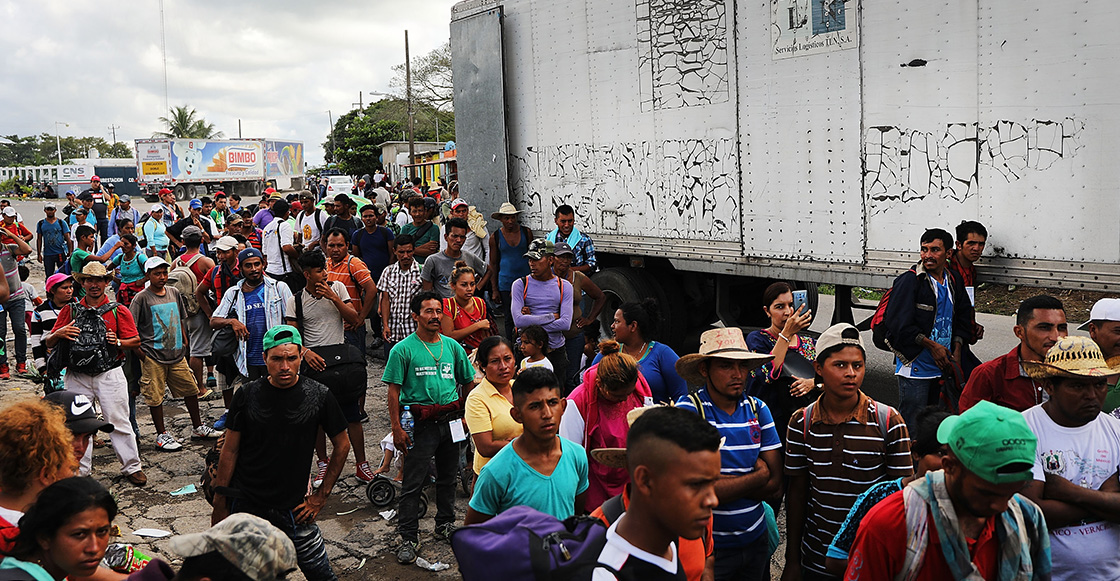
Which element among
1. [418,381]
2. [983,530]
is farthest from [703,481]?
[418,381]

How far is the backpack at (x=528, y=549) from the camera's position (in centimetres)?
223

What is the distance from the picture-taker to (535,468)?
3.63 m

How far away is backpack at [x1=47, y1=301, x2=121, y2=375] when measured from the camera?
6707 millimetres

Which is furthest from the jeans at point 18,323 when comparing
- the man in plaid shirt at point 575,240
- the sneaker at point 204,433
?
the man in plaid shirt at point 575,240

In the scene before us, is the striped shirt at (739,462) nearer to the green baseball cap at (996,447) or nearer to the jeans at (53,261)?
the green baseball cap at (996,447)

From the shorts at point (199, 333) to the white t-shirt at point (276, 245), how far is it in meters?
2.20

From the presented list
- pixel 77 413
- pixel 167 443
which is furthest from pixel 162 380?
pixel 77 413

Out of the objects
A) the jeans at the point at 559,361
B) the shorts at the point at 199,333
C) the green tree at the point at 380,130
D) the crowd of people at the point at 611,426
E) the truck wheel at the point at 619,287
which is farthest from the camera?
the green tree at the point at 380,130

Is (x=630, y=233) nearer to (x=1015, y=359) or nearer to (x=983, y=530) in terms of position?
(x=1015, y=359)

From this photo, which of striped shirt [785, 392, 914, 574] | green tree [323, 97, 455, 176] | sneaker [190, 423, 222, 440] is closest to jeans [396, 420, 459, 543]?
striped shirt [785, 392, 914, 574]

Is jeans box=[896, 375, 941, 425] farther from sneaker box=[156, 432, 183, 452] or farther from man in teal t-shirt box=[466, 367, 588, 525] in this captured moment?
sneaker box=[156, 432, 183, 452]

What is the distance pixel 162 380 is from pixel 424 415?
3.65 m

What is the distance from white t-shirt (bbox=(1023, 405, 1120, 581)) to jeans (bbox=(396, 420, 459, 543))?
3395mm

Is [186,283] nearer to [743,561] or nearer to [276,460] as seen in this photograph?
[276,460]
